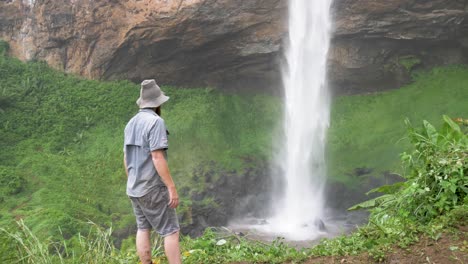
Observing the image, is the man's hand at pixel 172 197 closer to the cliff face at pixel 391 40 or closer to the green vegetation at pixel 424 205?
the green vegetation at pixel 424 205

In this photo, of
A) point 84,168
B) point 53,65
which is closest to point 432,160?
point 84,168

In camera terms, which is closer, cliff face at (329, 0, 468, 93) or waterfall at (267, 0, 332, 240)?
cliff face at (329, 0, 468, 93)

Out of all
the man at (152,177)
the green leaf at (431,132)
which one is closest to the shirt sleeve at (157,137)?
the man at (152,177)

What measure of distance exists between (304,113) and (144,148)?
15.3 meters

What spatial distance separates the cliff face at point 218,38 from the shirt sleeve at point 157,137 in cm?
1320

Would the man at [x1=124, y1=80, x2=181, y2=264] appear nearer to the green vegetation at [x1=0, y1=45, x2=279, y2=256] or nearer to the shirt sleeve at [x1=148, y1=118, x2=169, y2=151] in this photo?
the shirt sleeve at [x1=148, y1=118, x2=169, y2=151]

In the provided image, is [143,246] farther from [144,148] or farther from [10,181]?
[10,181]

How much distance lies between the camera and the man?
3295 millimetres

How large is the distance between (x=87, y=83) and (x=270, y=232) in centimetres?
944

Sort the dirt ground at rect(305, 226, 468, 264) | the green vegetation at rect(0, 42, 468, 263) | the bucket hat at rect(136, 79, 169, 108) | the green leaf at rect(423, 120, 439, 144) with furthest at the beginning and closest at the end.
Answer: the green vegetation at rect(0, 42, 468, 263), the green leaf at rect(423, 120, 439, 144), the bucket hat at rect(136, 79, 169, 108), the dirt ground at rect(305, 226, 468, 264)

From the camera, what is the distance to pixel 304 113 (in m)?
18.3

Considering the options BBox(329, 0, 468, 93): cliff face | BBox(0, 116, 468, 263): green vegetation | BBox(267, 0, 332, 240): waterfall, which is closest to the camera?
BBox(0, 116, 468, 263): green vegetation

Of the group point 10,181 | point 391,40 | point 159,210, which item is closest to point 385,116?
point 391,40

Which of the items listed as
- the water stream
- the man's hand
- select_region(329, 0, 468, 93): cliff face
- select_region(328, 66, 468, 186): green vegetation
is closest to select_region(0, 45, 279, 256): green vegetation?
the water stream
